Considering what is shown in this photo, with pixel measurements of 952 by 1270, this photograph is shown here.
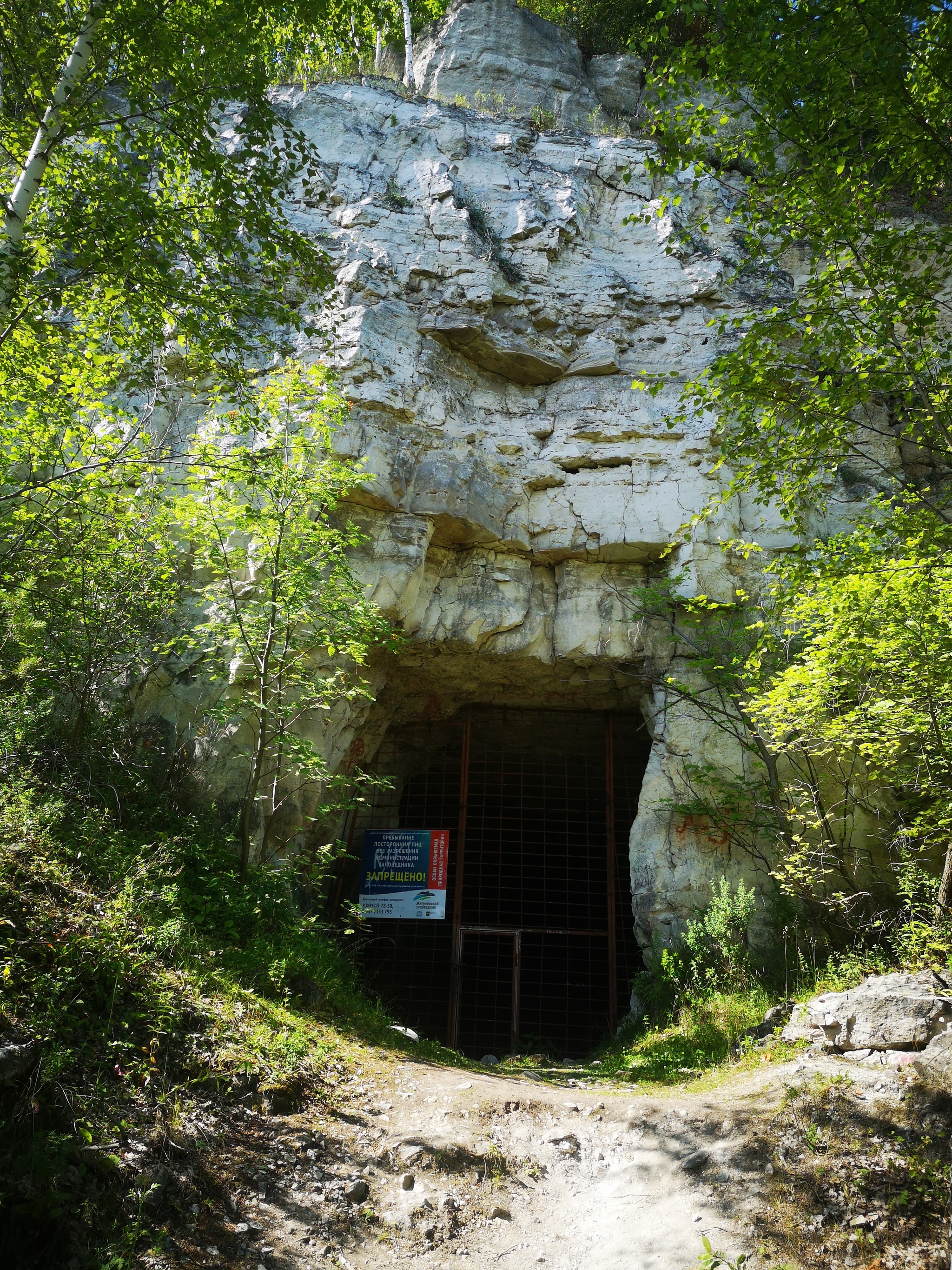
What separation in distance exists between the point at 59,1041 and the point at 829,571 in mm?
5165

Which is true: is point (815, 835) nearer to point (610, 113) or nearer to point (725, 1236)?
point (725, 1236)

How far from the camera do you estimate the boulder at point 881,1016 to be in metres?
4.71

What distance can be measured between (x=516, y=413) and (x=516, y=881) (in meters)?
6.62

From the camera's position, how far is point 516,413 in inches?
392

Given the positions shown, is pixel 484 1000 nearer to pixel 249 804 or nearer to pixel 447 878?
pixel 447 878

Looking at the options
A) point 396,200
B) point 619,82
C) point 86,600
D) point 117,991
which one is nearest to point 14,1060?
point 117,991

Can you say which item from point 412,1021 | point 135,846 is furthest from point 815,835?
point 135,846

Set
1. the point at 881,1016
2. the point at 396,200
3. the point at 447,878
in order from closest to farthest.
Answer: the point at 881,1016
the point at 447,878
the point at 396,200

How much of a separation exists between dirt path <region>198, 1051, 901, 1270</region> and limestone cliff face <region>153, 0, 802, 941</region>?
354 centimetres

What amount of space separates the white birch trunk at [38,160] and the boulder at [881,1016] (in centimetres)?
645

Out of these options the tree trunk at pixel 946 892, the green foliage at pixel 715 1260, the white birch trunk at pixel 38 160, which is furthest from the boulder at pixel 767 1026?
the white birch trunk at pixel 38 160

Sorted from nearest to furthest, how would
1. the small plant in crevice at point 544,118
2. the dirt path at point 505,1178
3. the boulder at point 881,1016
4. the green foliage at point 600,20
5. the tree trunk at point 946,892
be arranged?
1. the dirt path at point 505,1178
2. the boulder at point 881,1016
3. the tree trunk at point 946,892
4. the small plant in crevice at point 544,118
5. the green foliage at point 600,20

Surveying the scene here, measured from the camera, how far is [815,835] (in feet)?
25.3

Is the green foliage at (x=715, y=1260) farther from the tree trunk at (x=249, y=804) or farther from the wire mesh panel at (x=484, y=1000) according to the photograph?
the wire mesh panel at (x=484, y=1000)
